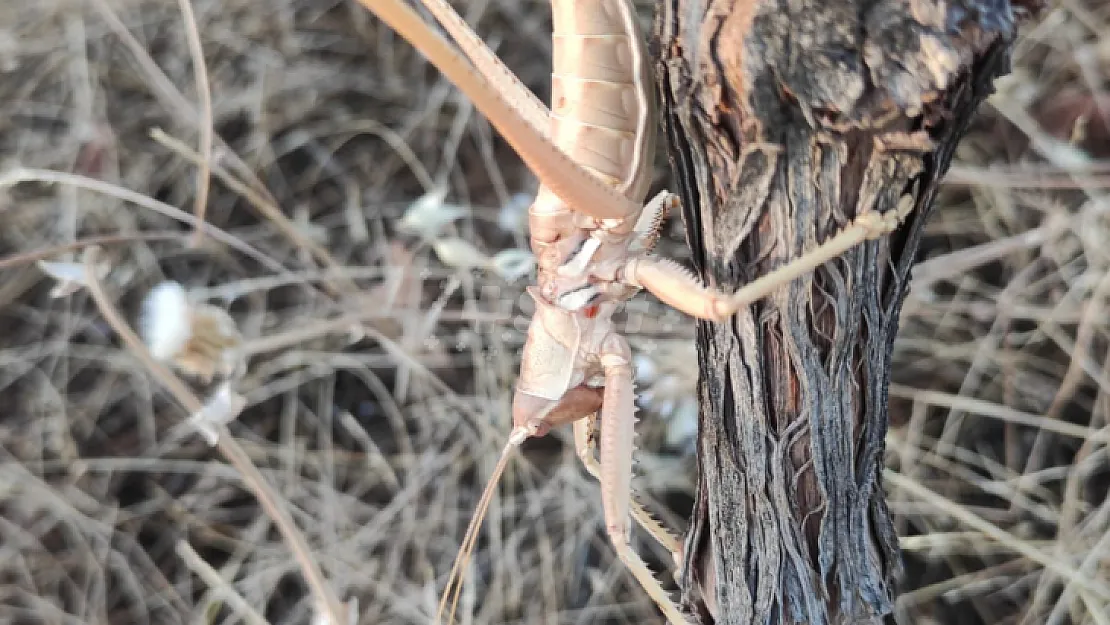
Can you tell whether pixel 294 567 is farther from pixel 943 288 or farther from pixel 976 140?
pixel 976 140

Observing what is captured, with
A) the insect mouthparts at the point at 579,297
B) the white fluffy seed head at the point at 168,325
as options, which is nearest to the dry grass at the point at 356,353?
the white fluffy seed head at the point at 168,325

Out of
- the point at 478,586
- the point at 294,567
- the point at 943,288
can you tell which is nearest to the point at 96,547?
the point at 294,567

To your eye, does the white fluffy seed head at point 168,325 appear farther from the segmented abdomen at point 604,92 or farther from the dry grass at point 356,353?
the segmented abdomen at point 604,92

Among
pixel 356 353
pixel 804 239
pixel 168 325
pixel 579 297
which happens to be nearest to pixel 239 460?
pixel 168 325

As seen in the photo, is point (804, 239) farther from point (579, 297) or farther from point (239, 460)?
point (239, 460)

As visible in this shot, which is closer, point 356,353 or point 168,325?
point 168,325
